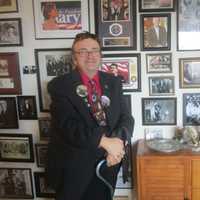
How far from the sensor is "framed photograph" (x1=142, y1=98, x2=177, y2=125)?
2252 mm

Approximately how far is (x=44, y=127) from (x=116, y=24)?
925 millimetres

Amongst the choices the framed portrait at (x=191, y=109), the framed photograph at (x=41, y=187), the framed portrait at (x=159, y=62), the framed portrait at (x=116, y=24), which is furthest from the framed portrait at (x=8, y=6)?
the framed portrait at (x=191, y=109)

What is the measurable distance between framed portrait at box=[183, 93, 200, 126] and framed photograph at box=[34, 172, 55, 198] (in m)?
1.16

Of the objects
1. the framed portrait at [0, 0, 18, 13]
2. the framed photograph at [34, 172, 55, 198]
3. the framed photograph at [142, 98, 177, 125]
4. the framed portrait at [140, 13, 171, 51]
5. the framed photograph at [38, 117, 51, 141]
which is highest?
the framed portrait at [0, 0, 18, 13]

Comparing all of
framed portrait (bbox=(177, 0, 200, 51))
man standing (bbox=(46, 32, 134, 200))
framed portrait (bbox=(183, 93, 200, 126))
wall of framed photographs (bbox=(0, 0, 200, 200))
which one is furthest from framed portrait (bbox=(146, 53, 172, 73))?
man standing (bbox=(46, 32, 134, 200))

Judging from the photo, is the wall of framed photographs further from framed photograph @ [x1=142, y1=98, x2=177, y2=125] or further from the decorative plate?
the decorative plate

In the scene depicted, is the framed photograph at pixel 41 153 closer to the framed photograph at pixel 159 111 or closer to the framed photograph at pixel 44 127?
the framed photograph at pixel 44 127

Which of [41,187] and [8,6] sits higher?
[8,6]

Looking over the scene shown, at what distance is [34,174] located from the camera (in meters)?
Answer: 2.49

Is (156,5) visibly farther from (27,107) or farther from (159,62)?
(27,107)

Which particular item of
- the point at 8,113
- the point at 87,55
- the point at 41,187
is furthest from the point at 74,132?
the point at 41,187

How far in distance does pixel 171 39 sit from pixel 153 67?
0.22 metres

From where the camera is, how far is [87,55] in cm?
178

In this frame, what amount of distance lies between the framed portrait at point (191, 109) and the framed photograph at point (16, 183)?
1.27 meters
